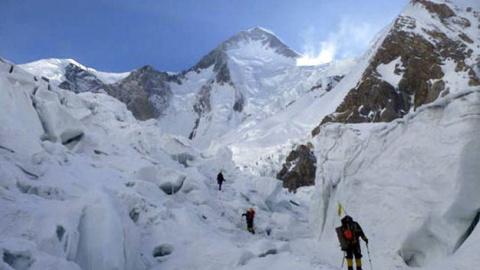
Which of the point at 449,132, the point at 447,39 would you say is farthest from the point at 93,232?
the point at 447,39

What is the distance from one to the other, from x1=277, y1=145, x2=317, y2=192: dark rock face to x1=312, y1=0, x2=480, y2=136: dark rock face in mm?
10139

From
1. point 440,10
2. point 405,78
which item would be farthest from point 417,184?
point 440,10

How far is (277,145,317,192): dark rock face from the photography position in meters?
77.9

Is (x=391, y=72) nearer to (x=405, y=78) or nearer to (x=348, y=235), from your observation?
(x=405, y=78)

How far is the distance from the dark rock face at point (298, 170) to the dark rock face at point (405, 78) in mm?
10139

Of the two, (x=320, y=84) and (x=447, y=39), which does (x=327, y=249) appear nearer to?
(x=447, y=39)

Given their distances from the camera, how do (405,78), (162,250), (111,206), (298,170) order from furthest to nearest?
(405,78)
(298,170)
(162,250)
(111,206)

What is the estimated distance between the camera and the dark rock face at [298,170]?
77.9 meters

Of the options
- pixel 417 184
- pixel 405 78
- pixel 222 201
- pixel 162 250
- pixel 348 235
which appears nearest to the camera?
pixel 348 235

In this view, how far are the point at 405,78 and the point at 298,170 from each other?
113 ft

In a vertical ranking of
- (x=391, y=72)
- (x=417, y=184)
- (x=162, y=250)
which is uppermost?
(x=391, y=72)

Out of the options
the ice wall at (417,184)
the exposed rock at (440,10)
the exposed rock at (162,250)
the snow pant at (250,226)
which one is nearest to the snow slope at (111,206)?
the exposed rock at (162,250)

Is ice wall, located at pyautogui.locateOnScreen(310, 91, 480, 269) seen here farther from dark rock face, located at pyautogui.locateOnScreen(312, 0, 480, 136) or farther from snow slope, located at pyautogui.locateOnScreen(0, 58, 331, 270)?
dark rock face, located at pyautogui.locateOnScreen(312, 0, 480, 136)

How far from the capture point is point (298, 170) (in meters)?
79.1
